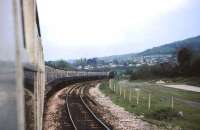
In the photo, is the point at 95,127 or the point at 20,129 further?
the point at 95,127

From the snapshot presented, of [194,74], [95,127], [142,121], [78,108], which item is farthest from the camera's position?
Answer: [194,74]

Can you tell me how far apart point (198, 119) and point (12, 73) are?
19.1 metres

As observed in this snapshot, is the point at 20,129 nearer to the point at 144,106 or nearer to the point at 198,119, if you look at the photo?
the point at 198,119

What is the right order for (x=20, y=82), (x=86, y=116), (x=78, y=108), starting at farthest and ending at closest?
(x=78, y=108) → (x=86, y=116) → (x=20, y=82)

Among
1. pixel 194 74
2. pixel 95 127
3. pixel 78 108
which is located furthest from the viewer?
pixel 194 74

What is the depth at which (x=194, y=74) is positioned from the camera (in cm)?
6969

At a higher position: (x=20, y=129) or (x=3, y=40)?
(x=3, y=40)

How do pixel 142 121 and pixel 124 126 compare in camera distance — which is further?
pixel 142 121

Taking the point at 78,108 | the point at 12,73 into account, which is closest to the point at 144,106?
the point at 78,108

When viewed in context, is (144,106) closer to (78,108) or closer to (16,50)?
(78,108)

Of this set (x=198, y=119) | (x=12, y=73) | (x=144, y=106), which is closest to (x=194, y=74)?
(x=144, y=106)

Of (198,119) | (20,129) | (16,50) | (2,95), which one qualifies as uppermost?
(16,50)

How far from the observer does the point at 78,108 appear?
25406 millimetres

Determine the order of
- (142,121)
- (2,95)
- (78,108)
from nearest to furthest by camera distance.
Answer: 1. (2,95)
2. (142,121)
3. (78,108)
